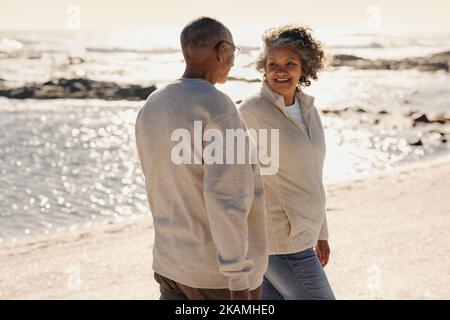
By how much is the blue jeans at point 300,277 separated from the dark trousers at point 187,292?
20.2 inches

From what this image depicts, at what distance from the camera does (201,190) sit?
2.51m

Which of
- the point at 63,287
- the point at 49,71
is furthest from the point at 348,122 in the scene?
the point at 49,71

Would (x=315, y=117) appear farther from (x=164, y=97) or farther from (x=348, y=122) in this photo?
(x=348, y=122)

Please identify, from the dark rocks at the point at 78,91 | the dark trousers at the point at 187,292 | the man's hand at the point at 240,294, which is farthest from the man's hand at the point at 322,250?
the dark rocks at the point at 78,91

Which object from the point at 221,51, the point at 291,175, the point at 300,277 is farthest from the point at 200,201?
the point at 300,277

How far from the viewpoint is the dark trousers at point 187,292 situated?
2.59 m

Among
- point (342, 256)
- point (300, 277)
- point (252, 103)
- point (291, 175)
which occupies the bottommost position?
point (342, 256)

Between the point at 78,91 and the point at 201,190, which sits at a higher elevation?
the point at 201,190

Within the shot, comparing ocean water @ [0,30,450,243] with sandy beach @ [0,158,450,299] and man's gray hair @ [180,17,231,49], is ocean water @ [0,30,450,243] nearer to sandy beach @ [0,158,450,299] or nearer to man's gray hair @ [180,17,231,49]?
man's gray hair @ [180,17,231,49]

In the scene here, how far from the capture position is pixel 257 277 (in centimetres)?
260

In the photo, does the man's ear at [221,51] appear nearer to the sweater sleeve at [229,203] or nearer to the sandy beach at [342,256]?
the sweater sleeve at [229,203]

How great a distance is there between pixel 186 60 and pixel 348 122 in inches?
812

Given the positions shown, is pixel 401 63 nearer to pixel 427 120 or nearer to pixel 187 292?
pixel 427 120

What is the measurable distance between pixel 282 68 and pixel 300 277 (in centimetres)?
94
